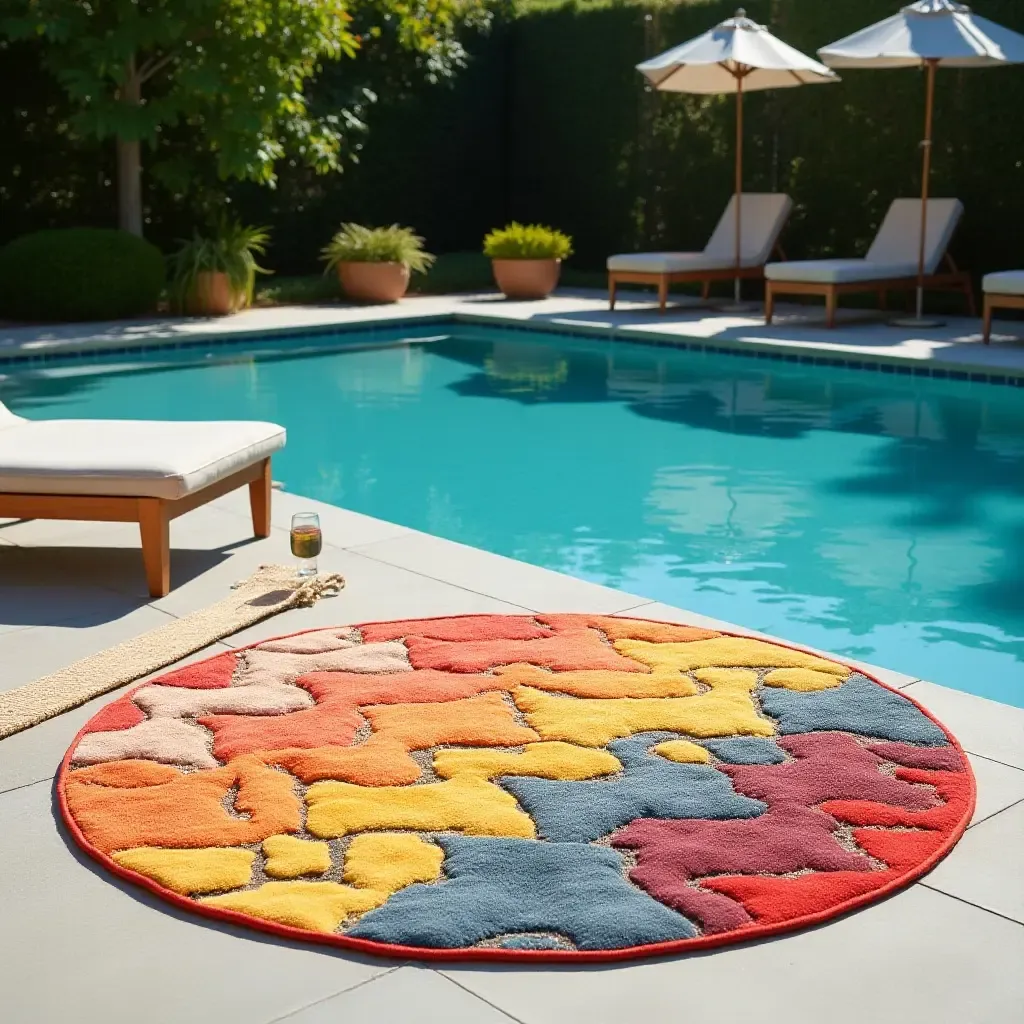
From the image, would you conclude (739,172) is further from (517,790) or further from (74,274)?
(517,790)

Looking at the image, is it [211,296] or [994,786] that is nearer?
[994,786]

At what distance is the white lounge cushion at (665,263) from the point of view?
43.3ft

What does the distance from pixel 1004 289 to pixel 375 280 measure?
652 cm

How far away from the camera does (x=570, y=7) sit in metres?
16.7

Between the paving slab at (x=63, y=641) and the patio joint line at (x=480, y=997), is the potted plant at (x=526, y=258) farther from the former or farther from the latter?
the patio joint line at (x=480, y=997)

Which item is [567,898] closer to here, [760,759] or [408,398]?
[760,759]

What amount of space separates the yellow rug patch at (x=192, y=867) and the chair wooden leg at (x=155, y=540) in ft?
6.24

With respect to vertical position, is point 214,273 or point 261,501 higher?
point 214,273

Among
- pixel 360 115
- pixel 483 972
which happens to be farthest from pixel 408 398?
pixel 483 972

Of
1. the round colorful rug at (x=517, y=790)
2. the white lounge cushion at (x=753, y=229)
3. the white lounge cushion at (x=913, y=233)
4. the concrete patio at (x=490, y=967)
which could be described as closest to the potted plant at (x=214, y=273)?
the white lounge cushion at (x=753, y=229)

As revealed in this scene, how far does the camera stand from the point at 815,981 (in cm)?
255

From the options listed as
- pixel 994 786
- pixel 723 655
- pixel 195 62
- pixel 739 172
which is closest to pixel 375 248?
pixel 195 62

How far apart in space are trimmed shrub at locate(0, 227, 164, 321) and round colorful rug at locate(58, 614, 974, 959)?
968 centimetres

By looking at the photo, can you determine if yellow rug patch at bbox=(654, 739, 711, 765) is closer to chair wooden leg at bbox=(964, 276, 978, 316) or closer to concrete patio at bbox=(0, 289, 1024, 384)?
concrete patio at bbox=(0, 289, 1024, 384)
